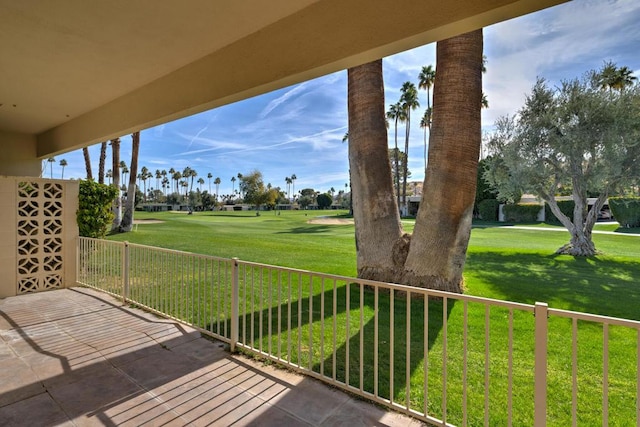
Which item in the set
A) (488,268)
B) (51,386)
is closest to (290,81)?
(51,386)

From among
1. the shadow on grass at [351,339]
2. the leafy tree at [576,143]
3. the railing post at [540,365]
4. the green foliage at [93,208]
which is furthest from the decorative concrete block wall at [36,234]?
the leafy tree at [576,143]

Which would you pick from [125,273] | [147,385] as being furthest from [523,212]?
[147,385]

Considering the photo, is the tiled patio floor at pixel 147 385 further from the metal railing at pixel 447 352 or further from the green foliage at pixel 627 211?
Result: the green foliage at pixel 627 211

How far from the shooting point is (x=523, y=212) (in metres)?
25.9

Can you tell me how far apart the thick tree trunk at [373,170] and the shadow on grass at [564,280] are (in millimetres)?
2336

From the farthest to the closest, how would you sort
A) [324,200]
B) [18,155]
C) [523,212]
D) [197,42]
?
[324,200]
[523,212]
[18,155]
[197,42]

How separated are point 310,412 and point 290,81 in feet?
→ 8.27

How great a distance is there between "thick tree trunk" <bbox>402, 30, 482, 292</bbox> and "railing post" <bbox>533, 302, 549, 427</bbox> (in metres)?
3.30

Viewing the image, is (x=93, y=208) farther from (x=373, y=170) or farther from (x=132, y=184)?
(x=132, y=184)

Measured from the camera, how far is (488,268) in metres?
8.49

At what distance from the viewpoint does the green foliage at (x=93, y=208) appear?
612 cm

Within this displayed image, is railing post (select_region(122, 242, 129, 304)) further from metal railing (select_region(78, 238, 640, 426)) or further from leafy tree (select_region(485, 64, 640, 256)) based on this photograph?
leafy tree (select_region(485, 64, 640, 256))

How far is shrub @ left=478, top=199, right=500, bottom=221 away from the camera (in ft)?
89.9

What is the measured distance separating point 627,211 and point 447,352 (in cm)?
2341
